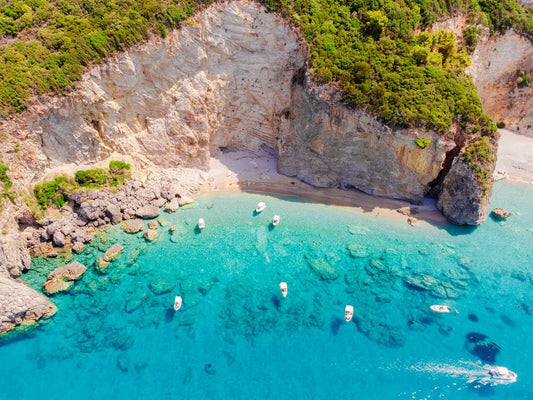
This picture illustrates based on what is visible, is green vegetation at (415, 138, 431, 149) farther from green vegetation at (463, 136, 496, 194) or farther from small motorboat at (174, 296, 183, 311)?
small motorboat at (174, 296, 183, 311)

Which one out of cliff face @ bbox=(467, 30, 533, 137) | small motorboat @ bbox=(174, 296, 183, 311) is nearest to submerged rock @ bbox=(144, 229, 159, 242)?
small motorboat @ bbox=(174, 296, 183, 311)

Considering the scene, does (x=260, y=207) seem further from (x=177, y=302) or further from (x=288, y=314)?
(x=177, y=302)

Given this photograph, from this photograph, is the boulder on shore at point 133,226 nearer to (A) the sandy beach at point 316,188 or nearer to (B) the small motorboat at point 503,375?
(A) the sandy beach at point 316,188

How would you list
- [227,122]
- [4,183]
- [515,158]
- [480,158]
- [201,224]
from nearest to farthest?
1. [4,183]
2. [480,158]
3. [201,224]
4. [227,122]
5. [515,158]

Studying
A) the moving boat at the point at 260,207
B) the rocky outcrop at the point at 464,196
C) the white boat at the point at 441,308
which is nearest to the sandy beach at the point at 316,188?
the rocky outcrop at the point at 464,196

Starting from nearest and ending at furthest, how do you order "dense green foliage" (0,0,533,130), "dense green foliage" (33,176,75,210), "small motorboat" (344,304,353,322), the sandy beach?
"small motorboat" (344,304,353,322), "dense green foliage" (0,0,533,130), "dense green foliage" (33,176,75,210), the sandy beach

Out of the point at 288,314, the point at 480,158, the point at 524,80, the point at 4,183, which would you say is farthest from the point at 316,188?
the point at 524,80

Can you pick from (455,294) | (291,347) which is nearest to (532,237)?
(455,294)
